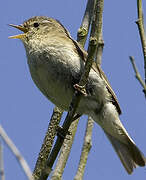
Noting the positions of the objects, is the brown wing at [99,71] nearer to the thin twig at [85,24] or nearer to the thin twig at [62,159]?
the thin twig at [85,24]

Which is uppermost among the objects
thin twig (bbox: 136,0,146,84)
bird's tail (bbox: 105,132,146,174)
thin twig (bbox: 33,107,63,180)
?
thin twig (bbox: 136,0,146,84)

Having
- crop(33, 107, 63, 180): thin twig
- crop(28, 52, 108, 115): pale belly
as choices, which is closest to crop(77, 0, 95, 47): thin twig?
crop(28, 52, 108, 115): pale belly

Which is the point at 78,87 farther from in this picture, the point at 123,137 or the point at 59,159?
the point at 123,137

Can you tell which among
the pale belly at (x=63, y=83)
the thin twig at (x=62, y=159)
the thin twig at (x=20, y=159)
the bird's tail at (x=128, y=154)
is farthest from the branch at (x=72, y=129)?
the thin twig at (x=20, y=159)

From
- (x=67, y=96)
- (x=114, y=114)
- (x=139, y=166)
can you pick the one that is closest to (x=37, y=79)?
(x=67, y=96)

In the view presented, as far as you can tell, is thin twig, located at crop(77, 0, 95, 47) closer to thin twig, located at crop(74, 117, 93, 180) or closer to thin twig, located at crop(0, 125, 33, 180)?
thin twig, located at crop(74, 117, 93, 180)

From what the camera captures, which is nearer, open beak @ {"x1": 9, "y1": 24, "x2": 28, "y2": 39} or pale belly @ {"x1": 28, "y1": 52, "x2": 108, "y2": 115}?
pale belly @ {"x1": 28, "y1": 52, "x2": 108, "y2": 115}
